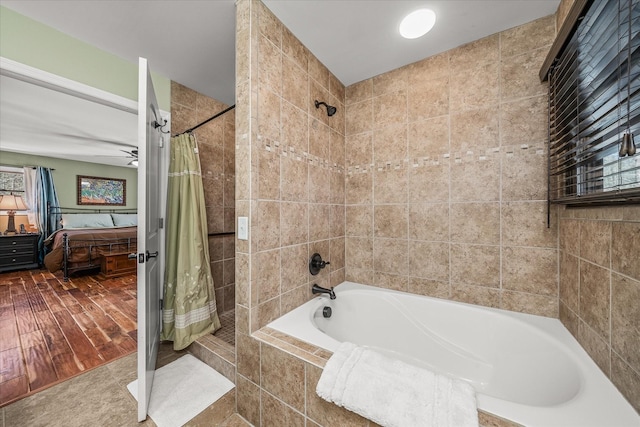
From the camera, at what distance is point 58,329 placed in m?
2.24

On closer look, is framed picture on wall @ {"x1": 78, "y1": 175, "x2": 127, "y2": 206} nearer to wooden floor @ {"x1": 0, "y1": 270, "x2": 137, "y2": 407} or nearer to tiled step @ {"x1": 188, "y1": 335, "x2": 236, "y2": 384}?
wooden floor @ {"x1": 0, "y1": 270, "x2": 137, "y2": 407}

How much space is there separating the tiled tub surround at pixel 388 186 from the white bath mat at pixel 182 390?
265 millimetres

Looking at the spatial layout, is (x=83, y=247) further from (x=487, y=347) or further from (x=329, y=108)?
(x=487, y=347)

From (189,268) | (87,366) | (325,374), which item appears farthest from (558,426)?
(87,366)

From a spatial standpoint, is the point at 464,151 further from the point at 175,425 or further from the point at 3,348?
the point at 3,348

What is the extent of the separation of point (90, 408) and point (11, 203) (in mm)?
5490

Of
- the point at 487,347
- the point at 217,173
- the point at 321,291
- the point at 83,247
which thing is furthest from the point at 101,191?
the point at 487,347

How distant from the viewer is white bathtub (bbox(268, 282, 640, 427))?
0.76 meters

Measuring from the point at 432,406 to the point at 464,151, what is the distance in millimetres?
1468

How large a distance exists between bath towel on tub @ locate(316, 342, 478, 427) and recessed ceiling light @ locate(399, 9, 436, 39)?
1.82 m

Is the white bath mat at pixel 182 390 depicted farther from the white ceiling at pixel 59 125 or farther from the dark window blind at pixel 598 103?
the white ceiling at pixel 59 125

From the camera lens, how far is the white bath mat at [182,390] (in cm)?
129

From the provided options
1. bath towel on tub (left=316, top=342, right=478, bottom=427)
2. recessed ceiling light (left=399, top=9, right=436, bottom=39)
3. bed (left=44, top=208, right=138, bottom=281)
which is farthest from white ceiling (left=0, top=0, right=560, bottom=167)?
bed (left=44, top=208, right=138, bottom=281)

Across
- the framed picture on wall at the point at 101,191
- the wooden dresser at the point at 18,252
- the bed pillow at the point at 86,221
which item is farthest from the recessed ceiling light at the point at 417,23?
the framed picture on wall at the point at 101,191
